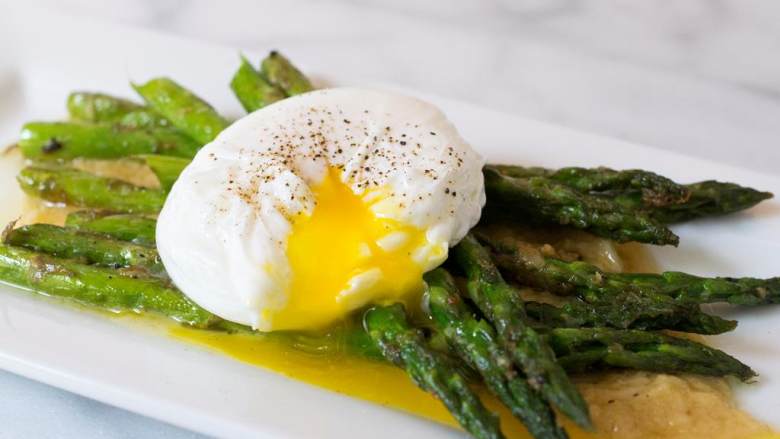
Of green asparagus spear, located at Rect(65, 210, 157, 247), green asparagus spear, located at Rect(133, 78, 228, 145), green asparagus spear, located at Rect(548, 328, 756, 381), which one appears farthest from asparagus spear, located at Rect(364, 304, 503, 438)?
green asparagus spear, located at Rect(133, 78, 228, 145)

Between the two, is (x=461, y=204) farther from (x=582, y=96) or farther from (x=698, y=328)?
(x=582, y=96)

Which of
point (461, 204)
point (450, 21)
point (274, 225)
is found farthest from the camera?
point (450, 21)

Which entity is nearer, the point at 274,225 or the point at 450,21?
the point at 274,225

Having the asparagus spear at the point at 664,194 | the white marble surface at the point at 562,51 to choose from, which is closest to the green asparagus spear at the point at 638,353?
the asparagus spear at the point at 664,194

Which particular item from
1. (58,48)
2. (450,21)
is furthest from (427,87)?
(58,48)

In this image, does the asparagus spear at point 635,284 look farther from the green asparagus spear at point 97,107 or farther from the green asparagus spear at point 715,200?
the green asparagus spear at point 97,107

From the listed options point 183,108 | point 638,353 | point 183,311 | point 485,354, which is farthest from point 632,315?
point 183,108

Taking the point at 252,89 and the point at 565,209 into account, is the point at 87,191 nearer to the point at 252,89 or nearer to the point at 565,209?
the point at 252,89
